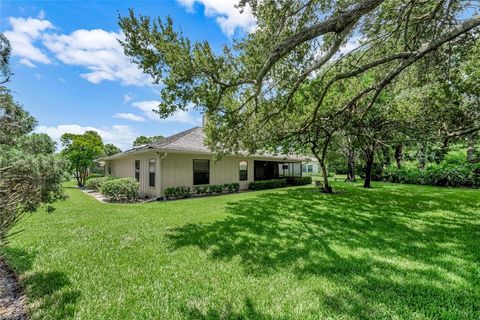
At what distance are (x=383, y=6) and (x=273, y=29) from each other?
3.47 metres

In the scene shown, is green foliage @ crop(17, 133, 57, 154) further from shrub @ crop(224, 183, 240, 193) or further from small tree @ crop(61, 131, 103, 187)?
small tree @ crop(61, 131, 103, 187)

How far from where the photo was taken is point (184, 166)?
1311cm

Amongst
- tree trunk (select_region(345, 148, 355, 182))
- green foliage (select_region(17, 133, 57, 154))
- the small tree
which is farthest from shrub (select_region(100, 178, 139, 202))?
tree trunk (select_region(345, 148, 355, 182))

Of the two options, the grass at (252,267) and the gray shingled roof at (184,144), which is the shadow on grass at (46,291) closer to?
the grass at (252,267)

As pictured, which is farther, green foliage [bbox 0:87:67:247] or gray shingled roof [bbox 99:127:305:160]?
gray shingled roof [bbox 99:127:305:160]

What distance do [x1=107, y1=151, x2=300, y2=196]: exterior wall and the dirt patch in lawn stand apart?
27.2 ft

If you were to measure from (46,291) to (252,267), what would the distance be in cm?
299

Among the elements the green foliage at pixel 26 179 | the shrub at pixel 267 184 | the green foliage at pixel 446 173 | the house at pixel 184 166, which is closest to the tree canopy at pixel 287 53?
the green foliage at pixel 26 179

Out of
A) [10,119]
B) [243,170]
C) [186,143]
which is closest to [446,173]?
[243,170]

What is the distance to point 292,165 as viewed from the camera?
22.0 metres

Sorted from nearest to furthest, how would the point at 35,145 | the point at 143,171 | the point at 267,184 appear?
the point at 35,145, the point at 143,171, the point at 267,184

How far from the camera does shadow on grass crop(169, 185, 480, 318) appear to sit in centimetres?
280

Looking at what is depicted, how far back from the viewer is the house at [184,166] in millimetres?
12169

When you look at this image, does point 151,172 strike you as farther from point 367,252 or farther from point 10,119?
point 367,252
